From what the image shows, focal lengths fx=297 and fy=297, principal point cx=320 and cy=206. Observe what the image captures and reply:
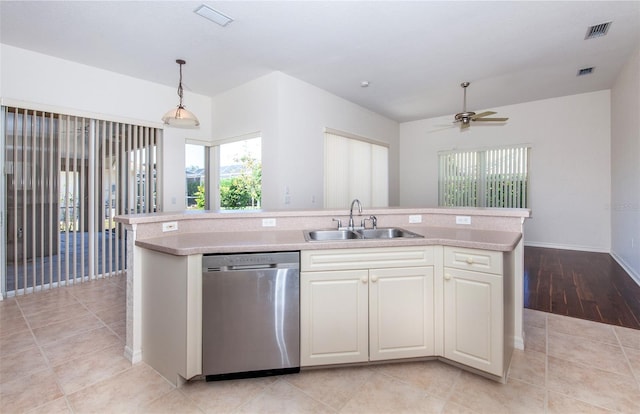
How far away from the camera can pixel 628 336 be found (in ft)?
7.87

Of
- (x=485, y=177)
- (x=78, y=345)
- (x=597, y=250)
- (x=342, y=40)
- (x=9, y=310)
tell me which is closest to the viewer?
(x=78, y=345)

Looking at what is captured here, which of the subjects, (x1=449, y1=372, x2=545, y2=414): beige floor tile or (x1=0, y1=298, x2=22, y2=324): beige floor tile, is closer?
(x1=449, y1=372, x2=545, y2=414): beige floor tile

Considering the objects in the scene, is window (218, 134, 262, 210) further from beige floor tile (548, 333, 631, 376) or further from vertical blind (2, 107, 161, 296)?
beige floor tile (548, 333, 631, 376)

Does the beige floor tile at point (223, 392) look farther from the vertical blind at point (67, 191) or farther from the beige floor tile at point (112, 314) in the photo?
the vertical blind at point (67, 191)

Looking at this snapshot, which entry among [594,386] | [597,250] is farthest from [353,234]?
[597,250]

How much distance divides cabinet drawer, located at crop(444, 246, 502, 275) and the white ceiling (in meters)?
2.26

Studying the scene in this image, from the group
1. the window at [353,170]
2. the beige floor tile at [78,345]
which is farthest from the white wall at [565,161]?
the beige floor tile at [78,345]

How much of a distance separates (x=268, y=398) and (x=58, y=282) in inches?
145

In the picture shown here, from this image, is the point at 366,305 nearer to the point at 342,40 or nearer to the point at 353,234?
the point at 353,234

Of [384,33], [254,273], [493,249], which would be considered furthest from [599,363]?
[384,33]

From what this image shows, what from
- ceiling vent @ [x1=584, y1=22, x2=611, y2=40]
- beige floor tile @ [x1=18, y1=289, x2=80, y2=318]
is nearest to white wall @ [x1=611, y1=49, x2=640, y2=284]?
ceiling vent @ [x1=584, y1=22, x2=611, y2=40]

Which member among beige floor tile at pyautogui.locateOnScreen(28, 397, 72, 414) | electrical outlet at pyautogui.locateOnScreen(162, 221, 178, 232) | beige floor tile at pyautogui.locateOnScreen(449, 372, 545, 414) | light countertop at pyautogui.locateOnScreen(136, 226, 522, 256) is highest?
electrical outlet at pyautogui.locateOnScreen(162, 221, 178, 232)

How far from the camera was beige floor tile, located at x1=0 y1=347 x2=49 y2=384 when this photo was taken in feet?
6.40

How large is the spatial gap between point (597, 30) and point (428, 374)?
3.96 meters
